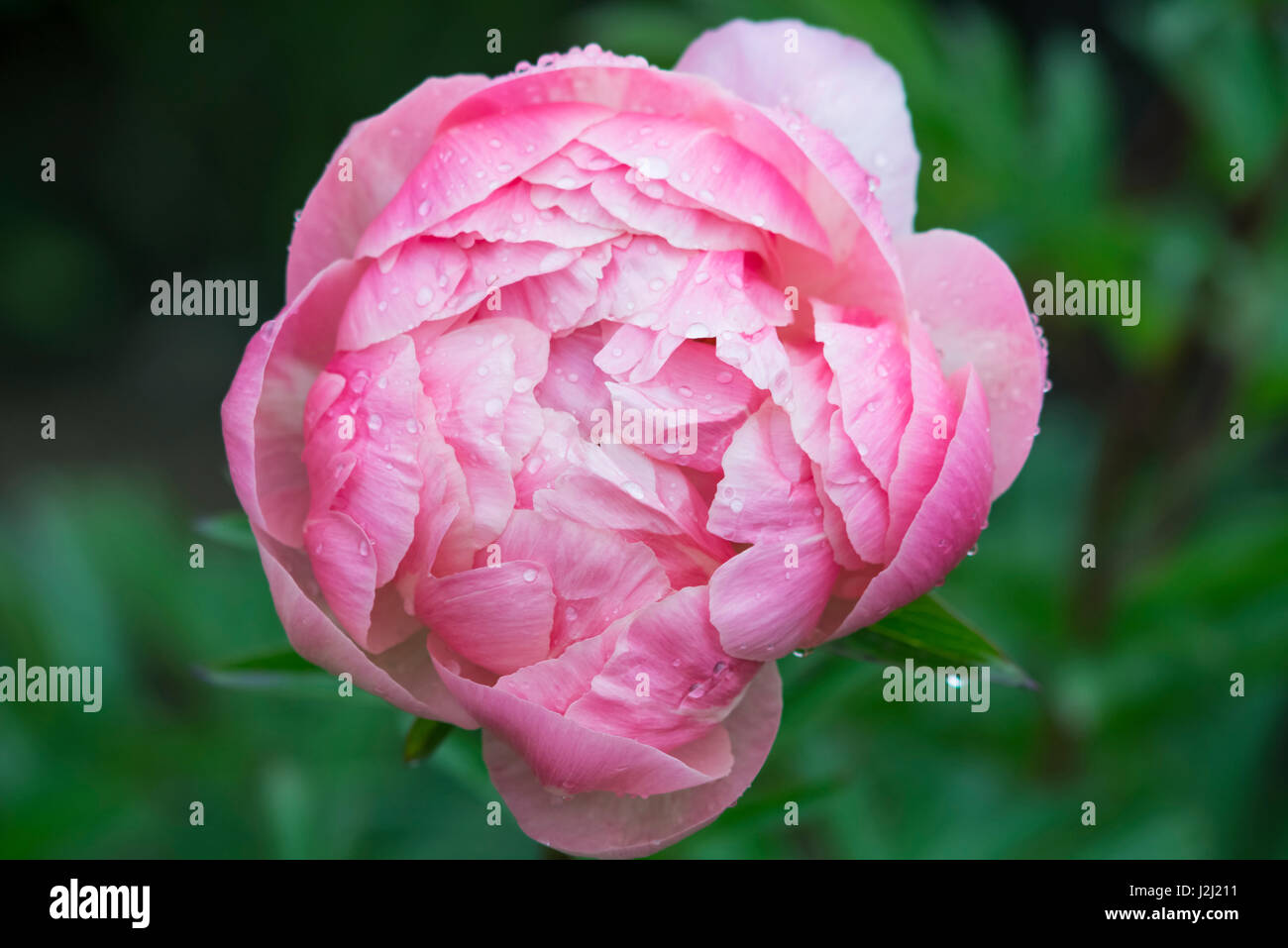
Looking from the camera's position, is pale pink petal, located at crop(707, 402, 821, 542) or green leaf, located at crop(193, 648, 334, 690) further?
green leaf, located at crop(193, 648, 334, 690)

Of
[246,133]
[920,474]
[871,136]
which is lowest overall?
[920,474]

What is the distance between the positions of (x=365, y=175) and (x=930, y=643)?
743 millimetres

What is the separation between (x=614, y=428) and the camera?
3.69 feet

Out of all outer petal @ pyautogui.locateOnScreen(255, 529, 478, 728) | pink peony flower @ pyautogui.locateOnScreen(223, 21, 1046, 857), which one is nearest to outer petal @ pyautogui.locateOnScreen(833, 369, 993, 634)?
pink peony flower @ pyautogui.locateOnScreen(223, 21, 1046, 857)

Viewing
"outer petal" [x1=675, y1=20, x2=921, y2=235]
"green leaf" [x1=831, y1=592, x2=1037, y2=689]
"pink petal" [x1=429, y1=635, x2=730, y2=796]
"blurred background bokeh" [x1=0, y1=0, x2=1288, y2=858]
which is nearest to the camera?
"pink petal" [x1=429, y1=635, x2=730, y2=796]

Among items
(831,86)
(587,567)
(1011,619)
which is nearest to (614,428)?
(587,567)

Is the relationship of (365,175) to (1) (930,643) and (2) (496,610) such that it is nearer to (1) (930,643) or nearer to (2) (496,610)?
(2) (496,610)

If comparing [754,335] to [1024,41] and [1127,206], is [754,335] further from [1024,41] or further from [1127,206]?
[1024,41]

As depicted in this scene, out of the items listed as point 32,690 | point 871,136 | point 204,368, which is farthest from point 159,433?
point 871,136

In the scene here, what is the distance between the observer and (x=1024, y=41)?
12.6 feet

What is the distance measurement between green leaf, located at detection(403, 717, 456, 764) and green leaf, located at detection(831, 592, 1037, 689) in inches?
16.4

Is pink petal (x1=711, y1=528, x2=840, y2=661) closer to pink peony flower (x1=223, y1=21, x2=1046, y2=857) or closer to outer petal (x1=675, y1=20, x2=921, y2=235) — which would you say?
pink peony flower (x1=223, y1=21, x2=1046, y2=857)

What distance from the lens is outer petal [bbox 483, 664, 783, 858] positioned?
1.10 m
